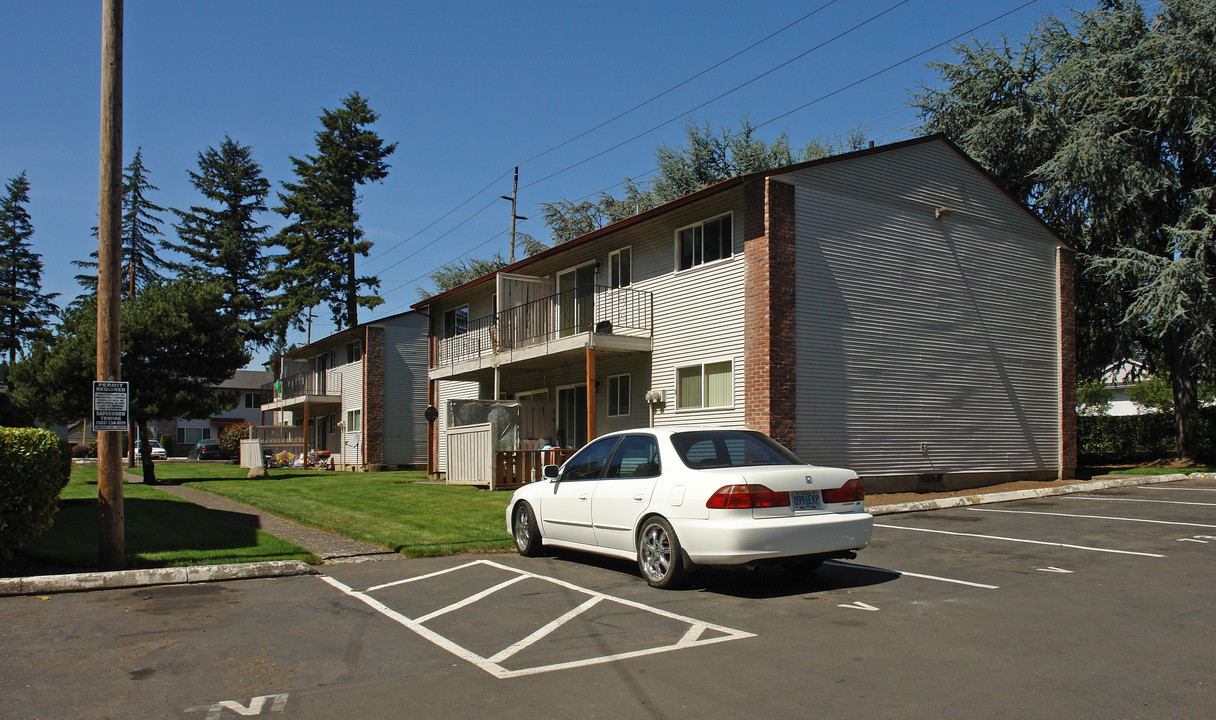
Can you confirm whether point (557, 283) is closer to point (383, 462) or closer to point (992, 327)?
point (992, 327)

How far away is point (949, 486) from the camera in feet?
62.6

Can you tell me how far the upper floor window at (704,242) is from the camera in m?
17.8

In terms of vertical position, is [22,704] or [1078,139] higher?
[1078,139]

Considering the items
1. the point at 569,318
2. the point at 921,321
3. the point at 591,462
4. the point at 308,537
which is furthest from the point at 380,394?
the point at 591,462

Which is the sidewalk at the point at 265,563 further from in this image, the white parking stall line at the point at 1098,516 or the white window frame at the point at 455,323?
the white window frame at the point at 455,323

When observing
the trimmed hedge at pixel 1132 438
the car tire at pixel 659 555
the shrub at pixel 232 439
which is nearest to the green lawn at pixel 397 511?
the car tire at pixel 659 555

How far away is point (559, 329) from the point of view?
2130cm

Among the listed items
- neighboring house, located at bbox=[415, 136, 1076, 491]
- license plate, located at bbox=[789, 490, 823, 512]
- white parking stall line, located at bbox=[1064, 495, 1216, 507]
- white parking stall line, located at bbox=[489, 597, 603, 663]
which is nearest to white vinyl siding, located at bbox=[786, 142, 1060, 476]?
neighboring house, located at bbox=[415, 136, 1076, 491]

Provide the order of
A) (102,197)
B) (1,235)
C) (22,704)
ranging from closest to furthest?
(22,704), (102,197), (1,235)

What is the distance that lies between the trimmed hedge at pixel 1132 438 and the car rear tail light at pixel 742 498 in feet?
85.0

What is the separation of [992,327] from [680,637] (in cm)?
1660

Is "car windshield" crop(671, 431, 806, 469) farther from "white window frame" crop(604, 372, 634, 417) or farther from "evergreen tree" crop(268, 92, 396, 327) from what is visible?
"evergreen tree" crop(268, 92, 396, 327)

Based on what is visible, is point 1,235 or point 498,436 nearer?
point 498,436

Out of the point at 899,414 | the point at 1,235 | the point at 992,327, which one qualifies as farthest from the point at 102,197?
the point at 1,235
